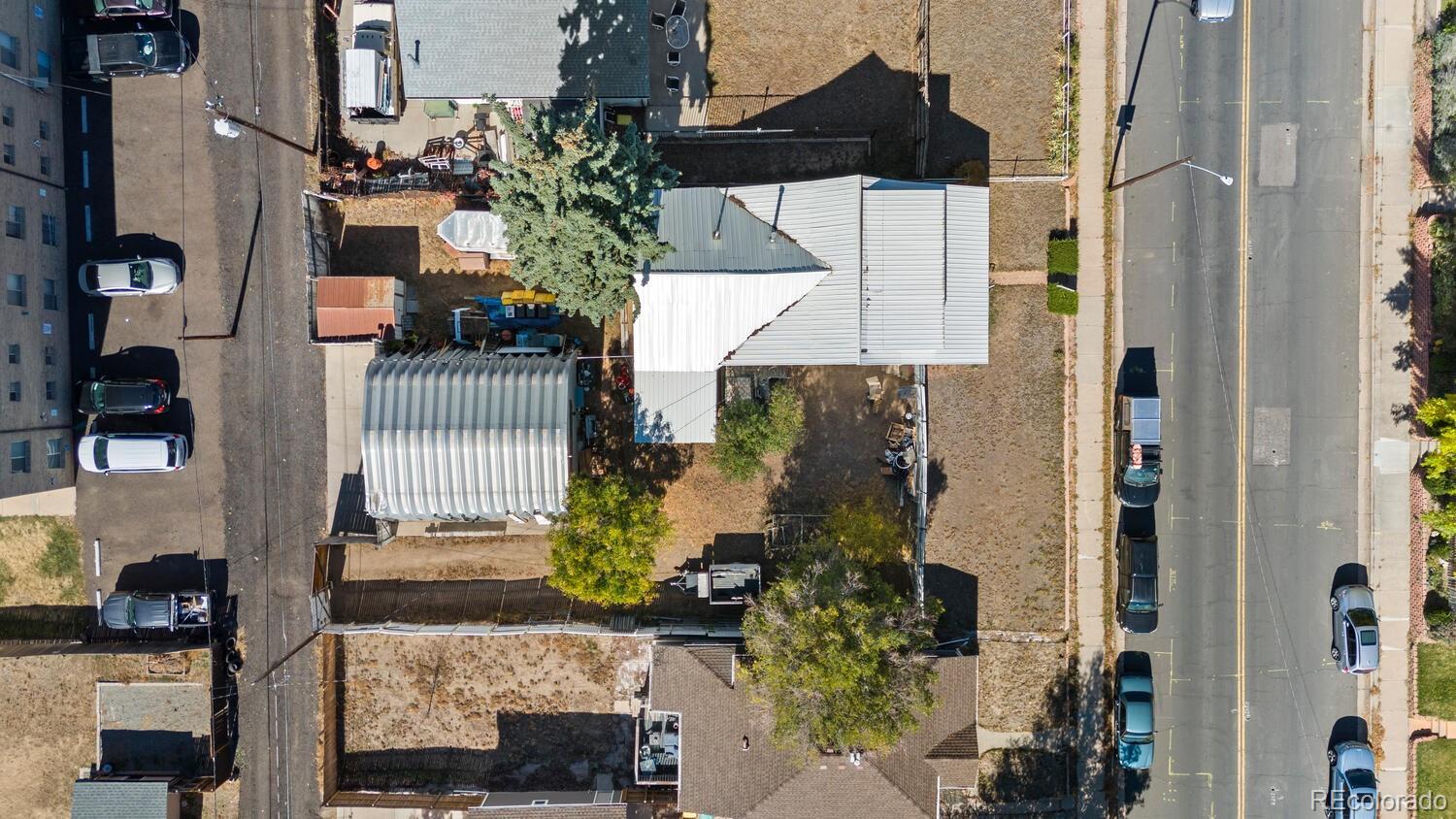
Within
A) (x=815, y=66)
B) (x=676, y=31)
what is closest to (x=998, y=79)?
(x=815, y=66)

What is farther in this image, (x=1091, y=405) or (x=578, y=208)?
(x=1091, y=405)

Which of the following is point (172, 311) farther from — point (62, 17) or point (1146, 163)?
point (1146, 163)

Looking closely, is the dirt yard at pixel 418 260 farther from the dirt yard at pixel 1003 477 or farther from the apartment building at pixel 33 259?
the dirt yard at pixel 1003 477

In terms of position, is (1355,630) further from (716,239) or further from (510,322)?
(510,322)

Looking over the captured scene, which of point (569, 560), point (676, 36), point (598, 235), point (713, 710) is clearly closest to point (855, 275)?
point (598, 235)

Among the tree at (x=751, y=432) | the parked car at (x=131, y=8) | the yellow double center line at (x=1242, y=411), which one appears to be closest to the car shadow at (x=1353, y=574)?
the yellow double center line at (x=1242, y=411)

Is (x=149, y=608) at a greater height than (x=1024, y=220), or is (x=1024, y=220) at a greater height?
(x=1024, y=220)
